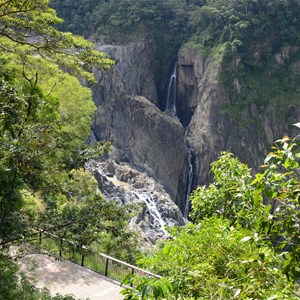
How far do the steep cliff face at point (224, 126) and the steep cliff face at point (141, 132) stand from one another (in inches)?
75.7

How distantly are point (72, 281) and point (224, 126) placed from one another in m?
35.0

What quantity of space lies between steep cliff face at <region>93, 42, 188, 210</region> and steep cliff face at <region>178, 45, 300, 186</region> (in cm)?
192

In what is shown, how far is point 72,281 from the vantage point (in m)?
10.2

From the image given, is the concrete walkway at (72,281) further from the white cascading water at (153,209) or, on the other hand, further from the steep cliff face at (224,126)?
the steep cliff face at (224,126)

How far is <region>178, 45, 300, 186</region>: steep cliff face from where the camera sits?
4228 cm

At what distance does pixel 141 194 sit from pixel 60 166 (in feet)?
83.8

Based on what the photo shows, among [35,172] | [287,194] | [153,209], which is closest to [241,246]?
[287,194]

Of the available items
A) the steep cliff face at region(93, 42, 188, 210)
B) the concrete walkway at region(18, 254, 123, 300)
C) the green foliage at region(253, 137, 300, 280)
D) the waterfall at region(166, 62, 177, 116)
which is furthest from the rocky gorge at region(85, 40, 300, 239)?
the green foliage at region(253, 137, 300, 280)

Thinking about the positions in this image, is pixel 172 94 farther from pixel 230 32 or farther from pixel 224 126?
pixel 230 32

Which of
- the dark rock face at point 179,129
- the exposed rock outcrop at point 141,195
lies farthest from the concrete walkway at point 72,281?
the dark rock face at point 179,129

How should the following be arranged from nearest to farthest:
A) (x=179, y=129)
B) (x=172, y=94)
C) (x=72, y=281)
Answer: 1. (x=72, y=281)
2. (x=179, y=129)
3. (x=172, y=94)

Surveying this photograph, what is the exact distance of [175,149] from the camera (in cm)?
4178

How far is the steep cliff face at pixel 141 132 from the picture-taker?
40.6 metres

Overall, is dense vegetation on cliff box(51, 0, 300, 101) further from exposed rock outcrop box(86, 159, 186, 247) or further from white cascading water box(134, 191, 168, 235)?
white cascading water box(134, 191, 168, 235)
